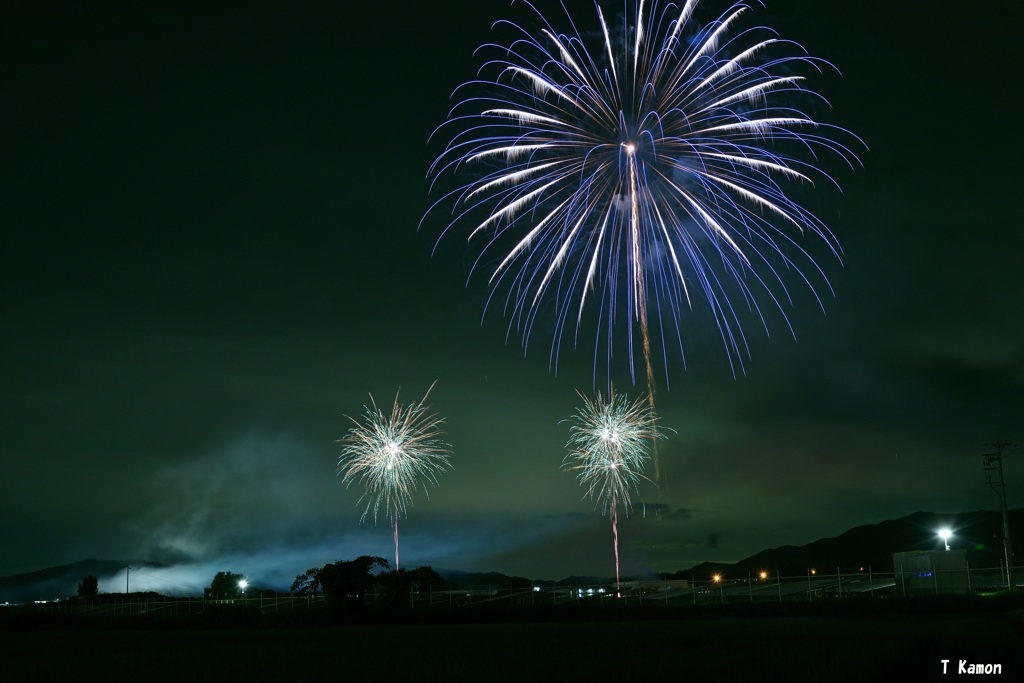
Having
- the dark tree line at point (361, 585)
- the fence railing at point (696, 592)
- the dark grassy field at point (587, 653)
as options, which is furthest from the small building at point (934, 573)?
the dark tree line at point (361, 585)

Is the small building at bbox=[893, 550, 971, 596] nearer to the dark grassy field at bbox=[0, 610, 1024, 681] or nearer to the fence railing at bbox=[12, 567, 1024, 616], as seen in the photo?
the fence railing at bbox=[12, 567, 1024, 616]

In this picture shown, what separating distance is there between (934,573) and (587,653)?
35650mm

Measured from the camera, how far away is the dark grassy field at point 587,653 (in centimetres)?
2483

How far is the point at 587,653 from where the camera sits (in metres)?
31.5

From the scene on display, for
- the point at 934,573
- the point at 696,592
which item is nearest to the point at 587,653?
the point at 934,573

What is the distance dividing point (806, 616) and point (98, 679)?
3625 centimetres

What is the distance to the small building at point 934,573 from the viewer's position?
57875 mm

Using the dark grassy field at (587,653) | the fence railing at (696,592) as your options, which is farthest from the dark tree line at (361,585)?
the dark grassy field at (587,653)

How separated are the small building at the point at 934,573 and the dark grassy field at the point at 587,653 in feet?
36.5

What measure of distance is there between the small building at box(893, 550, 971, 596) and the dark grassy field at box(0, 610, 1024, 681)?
36.5 feet

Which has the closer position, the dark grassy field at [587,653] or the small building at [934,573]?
the dark grassy field at [587,653]

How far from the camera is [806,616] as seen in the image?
50.8 metres

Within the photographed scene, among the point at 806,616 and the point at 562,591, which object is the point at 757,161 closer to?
the point at 806,616

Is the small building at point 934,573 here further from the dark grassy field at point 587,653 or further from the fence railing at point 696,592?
the dark grassy field at point 587,653
